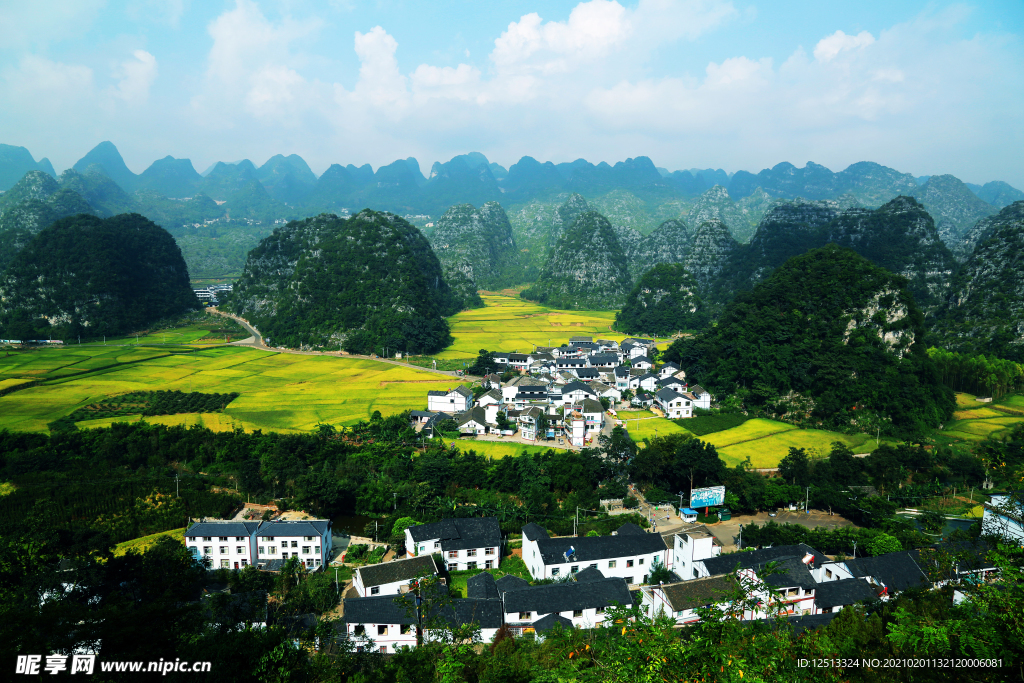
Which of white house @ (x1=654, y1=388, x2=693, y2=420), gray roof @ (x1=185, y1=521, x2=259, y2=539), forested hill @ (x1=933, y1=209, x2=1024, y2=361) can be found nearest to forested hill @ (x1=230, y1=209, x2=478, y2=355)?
white house @ (x1=654, y1=388, x2=693, y2=420)

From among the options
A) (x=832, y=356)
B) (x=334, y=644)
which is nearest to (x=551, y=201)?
(x=832, y=356)

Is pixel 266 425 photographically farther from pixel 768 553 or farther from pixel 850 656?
pixel 850 656

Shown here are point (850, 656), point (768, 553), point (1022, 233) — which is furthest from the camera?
point (1022, 233)

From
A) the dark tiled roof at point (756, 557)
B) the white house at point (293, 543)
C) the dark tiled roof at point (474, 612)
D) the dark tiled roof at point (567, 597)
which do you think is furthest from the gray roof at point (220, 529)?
the dark tiled roof at point (756, 557)

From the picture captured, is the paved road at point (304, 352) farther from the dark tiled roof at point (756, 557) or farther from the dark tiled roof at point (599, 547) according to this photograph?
the dark tiled roof at point (756, 557)

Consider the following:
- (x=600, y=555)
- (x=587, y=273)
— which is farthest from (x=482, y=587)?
(x=587, y=273)

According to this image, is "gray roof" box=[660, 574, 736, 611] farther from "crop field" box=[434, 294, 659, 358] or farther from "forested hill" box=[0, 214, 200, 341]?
"forested hill" box=[0, 214, 200, 341]
